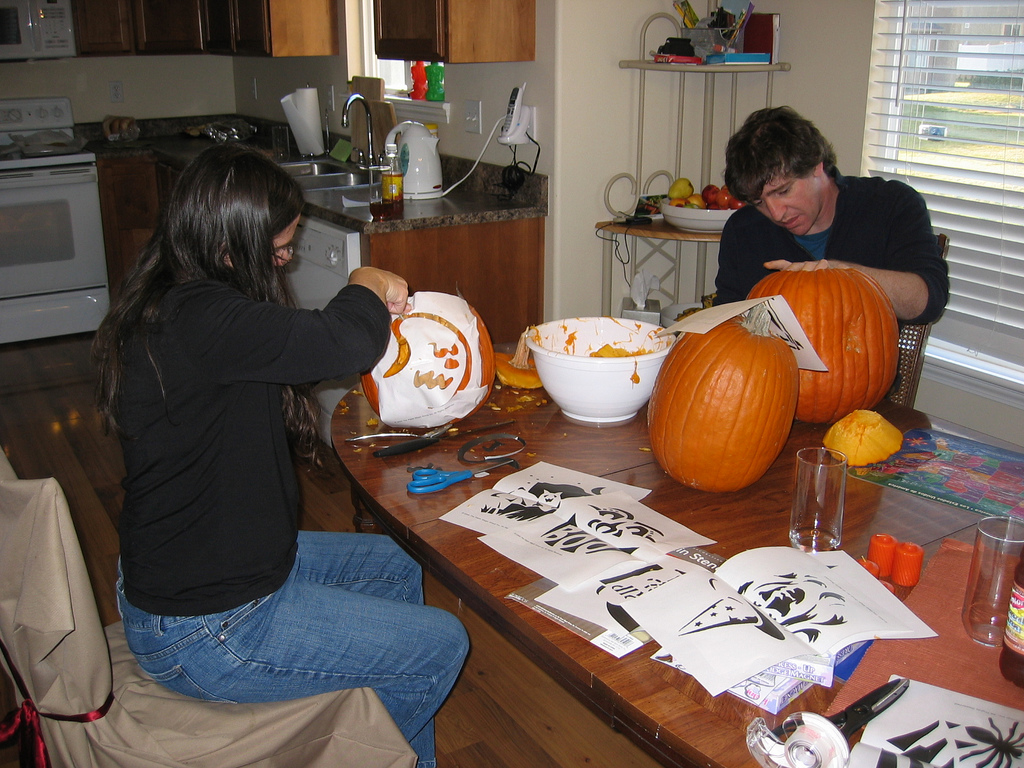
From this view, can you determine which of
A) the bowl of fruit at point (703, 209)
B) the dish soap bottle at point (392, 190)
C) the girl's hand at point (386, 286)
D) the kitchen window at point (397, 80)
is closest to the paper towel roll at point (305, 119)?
the kitchen window at point (397, 80)

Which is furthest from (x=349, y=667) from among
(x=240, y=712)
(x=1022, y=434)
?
(x=1022, y=434)

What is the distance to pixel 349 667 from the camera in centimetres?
124

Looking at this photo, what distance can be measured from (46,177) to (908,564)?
4.30m

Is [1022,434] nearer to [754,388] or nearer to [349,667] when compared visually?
[754,388]

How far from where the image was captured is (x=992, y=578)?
0.92m

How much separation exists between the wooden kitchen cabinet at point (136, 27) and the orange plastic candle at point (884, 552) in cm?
421

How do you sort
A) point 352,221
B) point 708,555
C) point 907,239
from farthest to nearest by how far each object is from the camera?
1. point 352,221
2. point 907,239
3. point 708,555

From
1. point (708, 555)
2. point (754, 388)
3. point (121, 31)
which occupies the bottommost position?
point (708, 555)

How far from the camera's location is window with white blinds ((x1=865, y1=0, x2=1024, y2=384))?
2.18m

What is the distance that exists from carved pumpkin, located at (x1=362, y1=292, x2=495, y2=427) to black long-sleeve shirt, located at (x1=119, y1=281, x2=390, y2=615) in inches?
3.4

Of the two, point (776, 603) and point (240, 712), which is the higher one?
point (776, 603)

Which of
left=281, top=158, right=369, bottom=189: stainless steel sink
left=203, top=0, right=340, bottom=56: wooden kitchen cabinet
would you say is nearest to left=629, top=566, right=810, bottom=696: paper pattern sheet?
left=281, top=158, right=369, bottom=189: stainless steel sink

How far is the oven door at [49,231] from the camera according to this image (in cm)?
412

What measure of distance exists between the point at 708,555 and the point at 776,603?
125 millimetres
